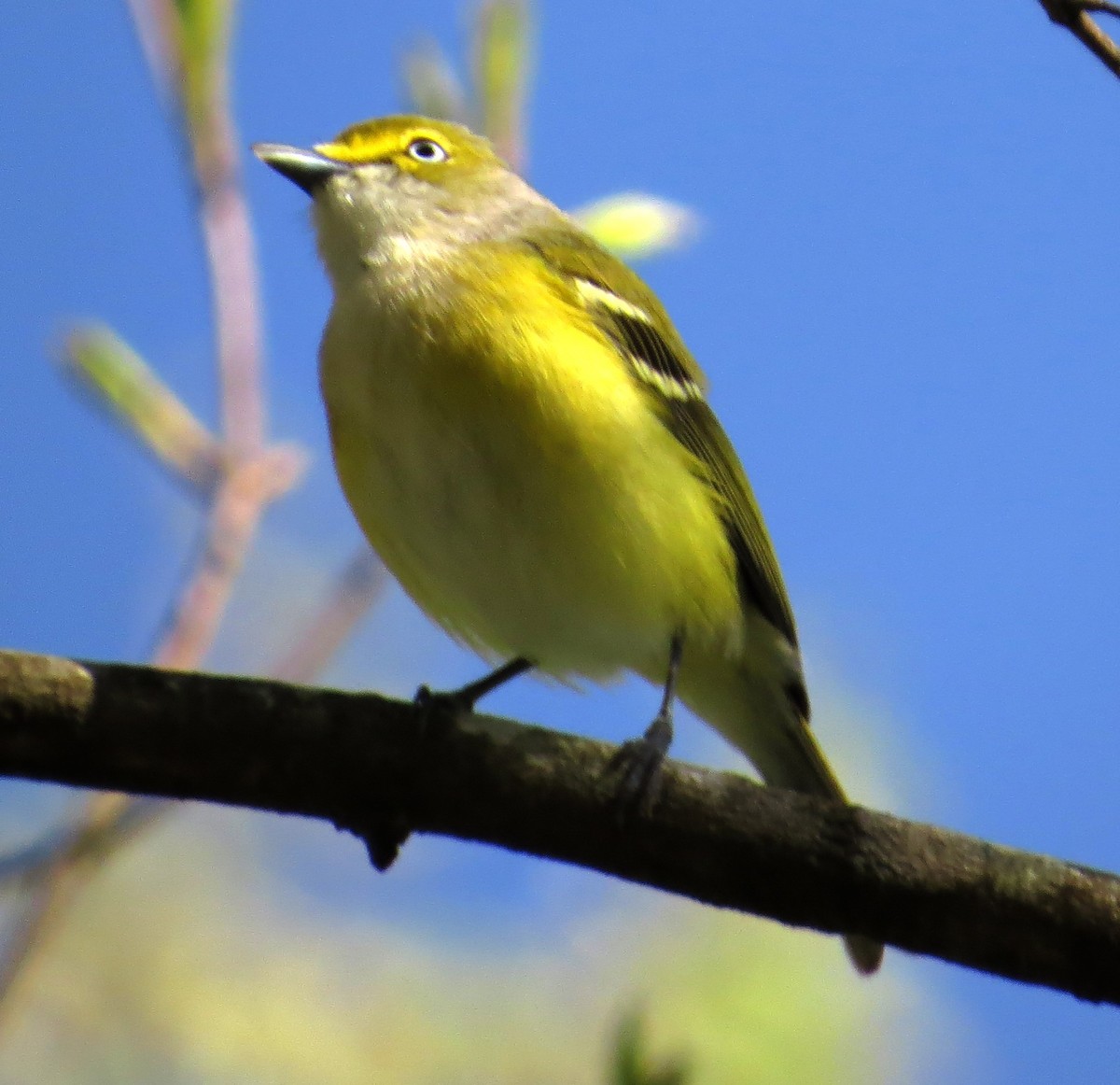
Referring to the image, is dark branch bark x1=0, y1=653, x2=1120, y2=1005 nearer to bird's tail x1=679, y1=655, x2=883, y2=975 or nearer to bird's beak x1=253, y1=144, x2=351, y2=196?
bird's tail x1=679, y1=655, x2=883, y2=975

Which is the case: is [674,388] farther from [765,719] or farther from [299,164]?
[299,164]

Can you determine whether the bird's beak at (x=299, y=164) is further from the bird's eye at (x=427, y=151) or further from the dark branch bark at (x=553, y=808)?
the dark branch bark at (x=553, y=808)

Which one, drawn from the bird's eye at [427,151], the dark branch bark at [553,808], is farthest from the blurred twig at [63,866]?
the bird's eye at [427,151]

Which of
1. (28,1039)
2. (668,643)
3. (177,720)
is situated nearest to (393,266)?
(668,643)

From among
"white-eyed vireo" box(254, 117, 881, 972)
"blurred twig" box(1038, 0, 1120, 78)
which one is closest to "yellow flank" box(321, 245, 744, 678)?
"white-eyed vireo" box(254, 117, 881, 972)

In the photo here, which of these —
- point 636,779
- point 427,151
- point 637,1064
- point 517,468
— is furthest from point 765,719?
point 637,1064

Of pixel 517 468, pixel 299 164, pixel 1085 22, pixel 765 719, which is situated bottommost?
pixel 765 719

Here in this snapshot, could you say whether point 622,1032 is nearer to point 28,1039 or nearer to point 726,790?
point 726,790

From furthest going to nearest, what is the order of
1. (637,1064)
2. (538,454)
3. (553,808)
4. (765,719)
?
(765,719) < (538,454) < (553,808) < (637,1064)
